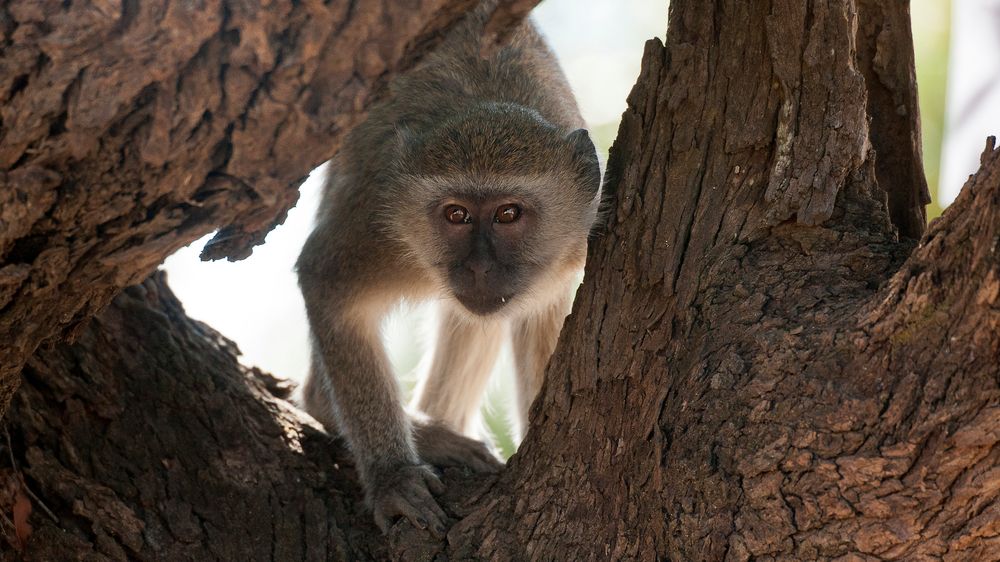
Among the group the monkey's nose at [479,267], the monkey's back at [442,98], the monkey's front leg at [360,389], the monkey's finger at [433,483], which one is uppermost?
the monkey's back at [442,98]

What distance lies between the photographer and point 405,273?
401 cm

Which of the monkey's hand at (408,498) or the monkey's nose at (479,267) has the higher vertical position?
the monkey's nose at (479,267)

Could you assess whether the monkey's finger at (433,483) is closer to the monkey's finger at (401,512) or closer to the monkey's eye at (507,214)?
the monkey's finger at (401,512)

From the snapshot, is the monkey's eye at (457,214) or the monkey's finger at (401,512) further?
the monkey's eye at (457,214)

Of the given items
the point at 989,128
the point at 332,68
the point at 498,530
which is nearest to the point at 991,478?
the point at 498,530

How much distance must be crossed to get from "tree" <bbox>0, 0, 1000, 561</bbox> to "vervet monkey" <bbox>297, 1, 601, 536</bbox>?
0.32m

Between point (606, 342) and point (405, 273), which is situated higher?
point (405, 273)

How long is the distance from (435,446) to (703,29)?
177 centimetres

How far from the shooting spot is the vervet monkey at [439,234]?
147 inches

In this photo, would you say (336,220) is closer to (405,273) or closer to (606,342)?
(405,273)

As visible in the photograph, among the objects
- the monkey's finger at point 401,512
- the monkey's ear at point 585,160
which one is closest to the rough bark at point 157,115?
the monkey's finger at point 401,512

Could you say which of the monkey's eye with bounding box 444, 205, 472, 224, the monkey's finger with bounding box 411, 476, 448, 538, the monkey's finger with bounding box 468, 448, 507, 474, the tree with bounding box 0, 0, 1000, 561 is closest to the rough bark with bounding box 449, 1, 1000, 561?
the tree with bounding box 0, 0, 1000, 561

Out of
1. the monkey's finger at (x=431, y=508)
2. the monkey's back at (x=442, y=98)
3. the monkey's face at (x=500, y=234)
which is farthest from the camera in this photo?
the monkey's back at (x=442, y=98)

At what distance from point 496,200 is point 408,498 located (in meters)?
1.14
